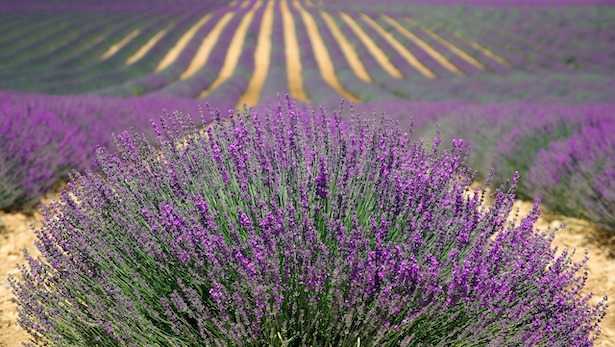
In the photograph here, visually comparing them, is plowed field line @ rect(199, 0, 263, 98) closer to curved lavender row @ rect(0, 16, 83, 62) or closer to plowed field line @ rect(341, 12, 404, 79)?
plowed field line @ rect(341, 12, 404, 79)

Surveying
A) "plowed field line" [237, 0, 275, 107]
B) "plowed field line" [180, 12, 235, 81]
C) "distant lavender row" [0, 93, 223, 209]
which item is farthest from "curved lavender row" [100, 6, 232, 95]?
"distant lavender row" [0, 93, 223, 209]

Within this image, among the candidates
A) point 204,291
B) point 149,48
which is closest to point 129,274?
point 204,291

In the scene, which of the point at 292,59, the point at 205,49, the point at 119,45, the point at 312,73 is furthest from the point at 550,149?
the point at 119,45

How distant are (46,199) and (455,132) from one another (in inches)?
190

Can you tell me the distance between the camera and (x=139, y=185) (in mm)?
2066

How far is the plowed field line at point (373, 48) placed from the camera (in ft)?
70.2

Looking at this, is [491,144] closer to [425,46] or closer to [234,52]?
[425,46]

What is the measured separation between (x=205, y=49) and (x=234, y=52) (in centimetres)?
145

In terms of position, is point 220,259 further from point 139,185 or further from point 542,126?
point 542,126

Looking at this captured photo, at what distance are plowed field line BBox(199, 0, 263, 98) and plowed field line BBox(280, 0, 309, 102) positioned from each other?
2.27 meters

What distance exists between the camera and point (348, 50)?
84.3ft

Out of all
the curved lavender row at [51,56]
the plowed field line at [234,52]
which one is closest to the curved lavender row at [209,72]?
the plowed field line at [234,52]

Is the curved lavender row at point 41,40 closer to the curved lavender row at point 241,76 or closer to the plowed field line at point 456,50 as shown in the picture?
the curved lavender row at point 241,76

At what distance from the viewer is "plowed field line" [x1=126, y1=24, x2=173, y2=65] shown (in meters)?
21.6
